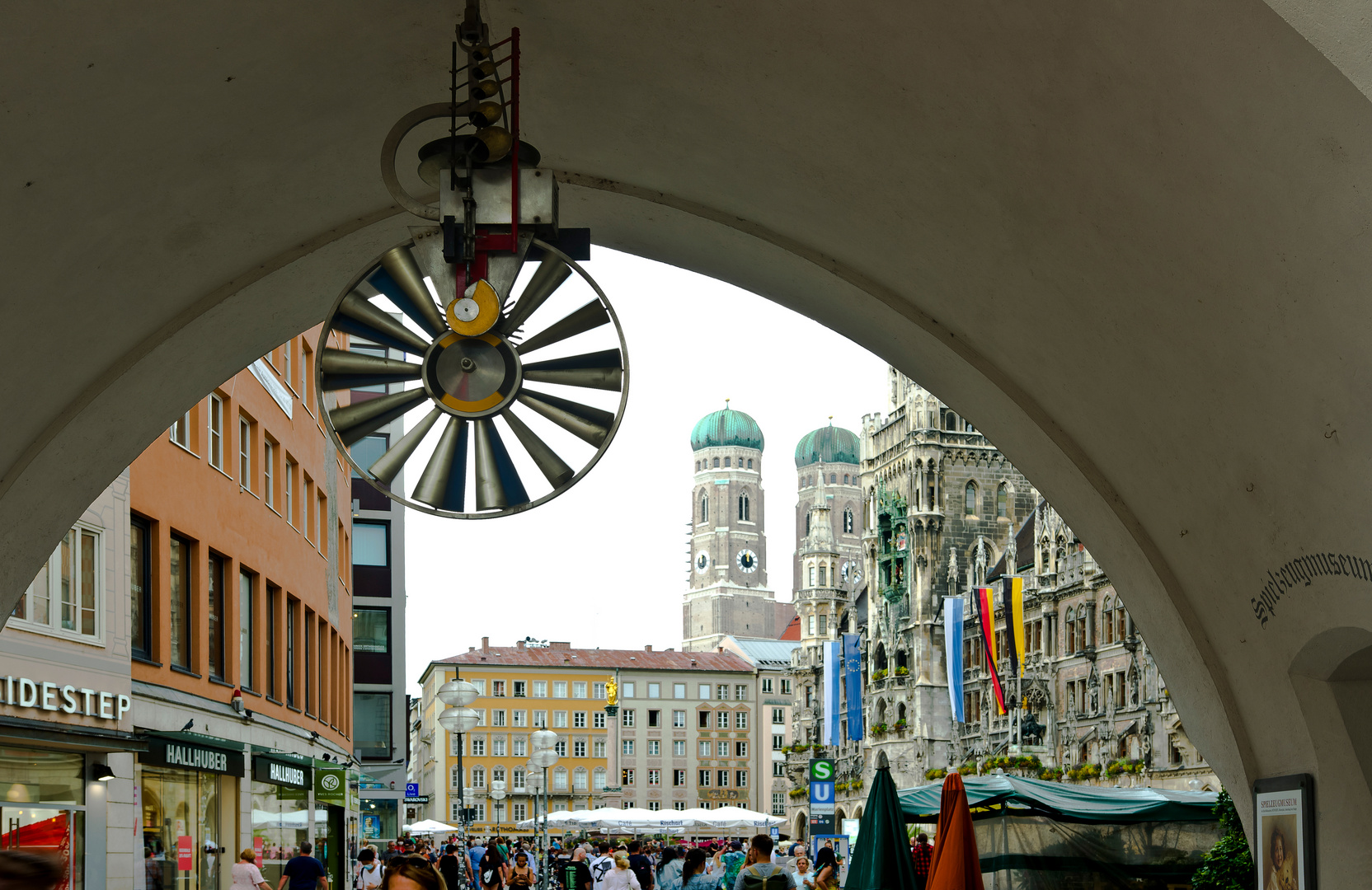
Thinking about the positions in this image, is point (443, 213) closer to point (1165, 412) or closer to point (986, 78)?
point (986, 78)

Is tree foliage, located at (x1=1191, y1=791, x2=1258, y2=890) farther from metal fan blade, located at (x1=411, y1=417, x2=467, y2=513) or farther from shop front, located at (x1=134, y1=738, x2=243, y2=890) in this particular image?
shop front, located at (x1=134, y1=738, x2=243, y2=890)

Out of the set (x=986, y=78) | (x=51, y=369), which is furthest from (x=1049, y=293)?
(x=51, y=369)

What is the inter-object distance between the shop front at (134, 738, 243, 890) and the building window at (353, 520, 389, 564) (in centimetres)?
2722

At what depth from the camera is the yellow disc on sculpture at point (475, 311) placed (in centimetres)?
485

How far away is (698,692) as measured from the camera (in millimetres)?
126125

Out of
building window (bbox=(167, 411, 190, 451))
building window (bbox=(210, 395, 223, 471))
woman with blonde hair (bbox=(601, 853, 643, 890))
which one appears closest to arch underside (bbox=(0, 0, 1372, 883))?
building window (bbox=(167, 411, 190, 451))

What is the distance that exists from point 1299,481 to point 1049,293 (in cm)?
120

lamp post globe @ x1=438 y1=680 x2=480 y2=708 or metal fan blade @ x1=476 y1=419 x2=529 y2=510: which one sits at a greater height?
metal fan blade @ x1=476 y1=419 x2=529 y2=510

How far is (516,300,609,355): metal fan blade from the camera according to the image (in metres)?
4.95

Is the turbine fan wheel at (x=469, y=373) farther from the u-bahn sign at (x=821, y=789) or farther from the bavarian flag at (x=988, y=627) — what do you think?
the bavarian flag at (x=988, y=627)

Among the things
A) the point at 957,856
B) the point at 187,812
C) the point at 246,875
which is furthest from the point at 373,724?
the point at 957,856

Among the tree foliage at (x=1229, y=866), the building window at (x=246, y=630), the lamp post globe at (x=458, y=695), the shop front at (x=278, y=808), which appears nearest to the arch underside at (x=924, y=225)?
the tree foliage at (x=1229, y=866)

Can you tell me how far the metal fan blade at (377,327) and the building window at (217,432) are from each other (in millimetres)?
15779

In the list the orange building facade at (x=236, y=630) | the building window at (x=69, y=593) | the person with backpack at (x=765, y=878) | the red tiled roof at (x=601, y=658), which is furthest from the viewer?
the red tiled roof at (x=601, y=658)
